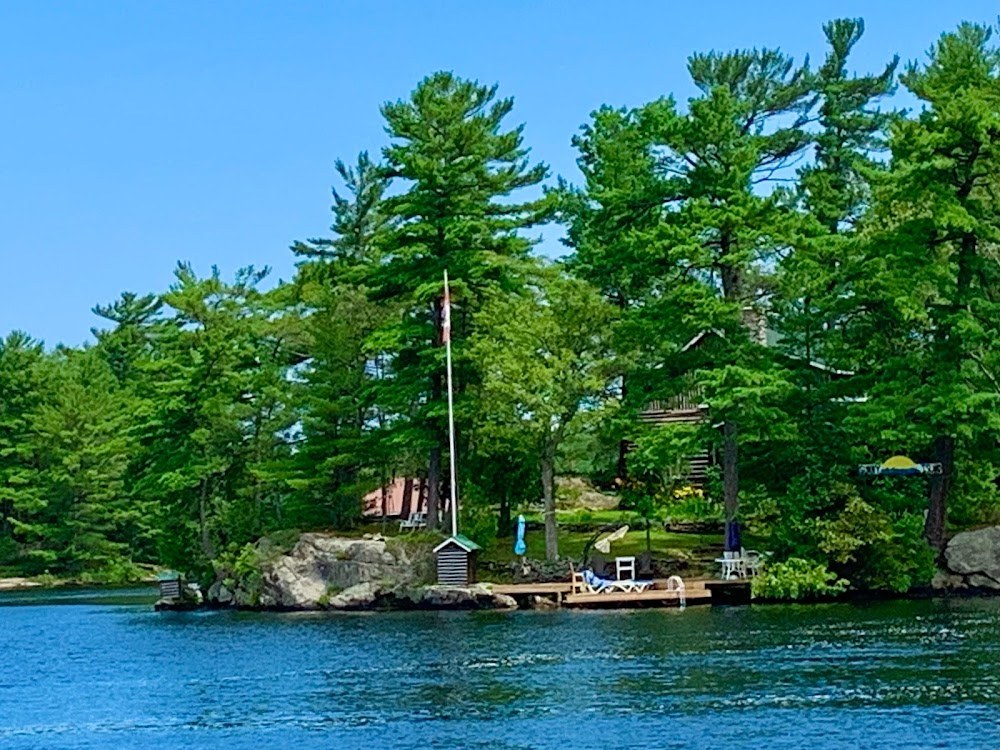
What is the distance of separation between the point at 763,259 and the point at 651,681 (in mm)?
23516

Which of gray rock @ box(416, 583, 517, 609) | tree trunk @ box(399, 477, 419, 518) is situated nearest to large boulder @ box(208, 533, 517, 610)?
gray rock @ box(416, 583, 517, 609)

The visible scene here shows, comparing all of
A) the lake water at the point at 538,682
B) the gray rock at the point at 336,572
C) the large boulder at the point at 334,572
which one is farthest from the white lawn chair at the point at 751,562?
the large boulder at the point at 334,572

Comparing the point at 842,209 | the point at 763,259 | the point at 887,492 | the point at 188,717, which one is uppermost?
the point at 842,209

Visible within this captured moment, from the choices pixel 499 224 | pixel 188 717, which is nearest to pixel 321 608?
pixel 499 224

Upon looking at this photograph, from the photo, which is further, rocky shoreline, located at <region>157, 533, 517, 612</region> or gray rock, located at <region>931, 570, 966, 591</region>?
rocky shoreline, located at <region>157, 533, 517, 612</region>

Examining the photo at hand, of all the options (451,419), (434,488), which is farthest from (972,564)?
(434,488)

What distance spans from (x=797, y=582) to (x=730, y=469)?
5.18 metres

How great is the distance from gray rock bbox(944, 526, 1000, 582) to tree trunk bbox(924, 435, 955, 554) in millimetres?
618

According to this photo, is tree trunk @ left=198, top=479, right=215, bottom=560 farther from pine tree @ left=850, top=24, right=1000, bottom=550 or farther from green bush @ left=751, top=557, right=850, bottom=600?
pine tree @ left=850, top=24, right=1000, bottom=550

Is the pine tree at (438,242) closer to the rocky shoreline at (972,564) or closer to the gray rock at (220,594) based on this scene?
the gray rock at (220,594)

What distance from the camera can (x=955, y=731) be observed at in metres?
19.4

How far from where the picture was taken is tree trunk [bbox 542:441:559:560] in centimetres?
4441

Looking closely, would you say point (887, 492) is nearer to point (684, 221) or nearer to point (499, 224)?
point (684, 221)

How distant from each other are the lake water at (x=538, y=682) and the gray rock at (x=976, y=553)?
10.4ft
